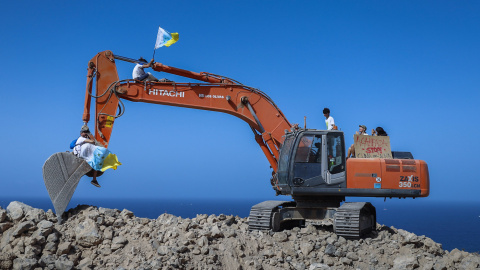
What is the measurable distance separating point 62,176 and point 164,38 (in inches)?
156

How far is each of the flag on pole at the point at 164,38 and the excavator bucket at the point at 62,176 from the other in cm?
332

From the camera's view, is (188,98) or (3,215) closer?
(3,215)

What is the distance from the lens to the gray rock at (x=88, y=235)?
10.5 meters

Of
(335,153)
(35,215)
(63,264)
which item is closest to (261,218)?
(335,153)

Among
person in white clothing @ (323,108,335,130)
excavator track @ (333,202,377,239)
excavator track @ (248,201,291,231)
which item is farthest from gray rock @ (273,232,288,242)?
person in white clothing @ (323,108,335,130)

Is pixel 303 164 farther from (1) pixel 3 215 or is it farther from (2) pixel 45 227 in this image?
(1) pixel 3 215

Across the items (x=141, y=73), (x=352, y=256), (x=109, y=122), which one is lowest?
(x=352, y=256)

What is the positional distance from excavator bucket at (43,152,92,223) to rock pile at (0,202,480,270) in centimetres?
37

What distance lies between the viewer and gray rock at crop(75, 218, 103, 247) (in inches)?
413

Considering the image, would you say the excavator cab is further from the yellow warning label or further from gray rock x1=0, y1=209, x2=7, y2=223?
gray rock x1=0, y1=209, x2=7, y2=223

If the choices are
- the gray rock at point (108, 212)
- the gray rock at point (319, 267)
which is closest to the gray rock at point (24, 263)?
the gray rock at point (108, 212)

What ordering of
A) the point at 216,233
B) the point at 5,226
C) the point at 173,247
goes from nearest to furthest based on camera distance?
the point at 173,247 → the point at 5,226 → the point at 216,233

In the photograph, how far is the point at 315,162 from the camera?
12.7 meters

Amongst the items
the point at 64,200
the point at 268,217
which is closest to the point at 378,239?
the point at 268,217
